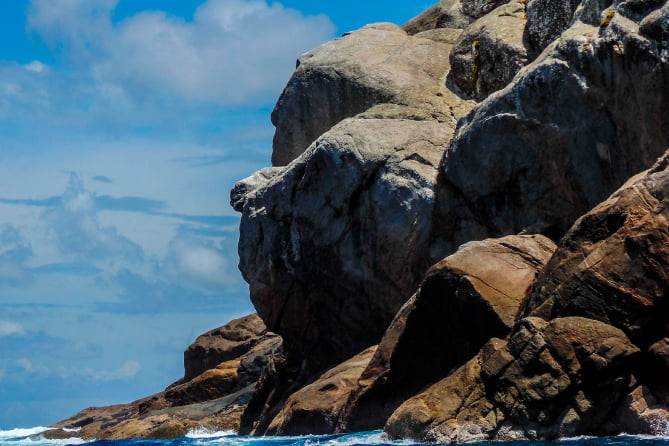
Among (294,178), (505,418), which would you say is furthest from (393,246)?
(505,418)

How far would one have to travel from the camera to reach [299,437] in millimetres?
27328

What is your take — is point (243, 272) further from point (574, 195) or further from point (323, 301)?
point (574, 195)

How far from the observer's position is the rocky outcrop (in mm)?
39562

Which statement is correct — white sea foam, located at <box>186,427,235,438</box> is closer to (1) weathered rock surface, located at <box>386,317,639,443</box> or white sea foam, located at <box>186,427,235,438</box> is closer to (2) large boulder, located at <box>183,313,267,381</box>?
(2) large boulder, located at <box>183,313,267,381</box>

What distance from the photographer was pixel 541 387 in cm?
1830

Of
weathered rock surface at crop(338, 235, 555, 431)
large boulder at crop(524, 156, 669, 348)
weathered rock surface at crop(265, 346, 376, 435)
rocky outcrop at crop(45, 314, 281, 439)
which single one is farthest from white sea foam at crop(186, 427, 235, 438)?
large boulder at crop(524, 156, 669, 348)

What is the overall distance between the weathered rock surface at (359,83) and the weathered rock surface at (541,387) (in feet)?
58.4

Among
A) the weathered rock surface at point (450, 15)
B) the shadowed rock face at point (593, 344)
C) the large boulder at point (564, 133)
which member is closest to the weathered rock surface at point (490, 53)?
the weathered rock surface at point (450, 15)

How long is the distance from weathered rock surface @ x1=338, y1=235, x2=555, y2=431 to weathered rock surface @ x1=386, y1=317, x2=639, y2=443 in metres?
1.20

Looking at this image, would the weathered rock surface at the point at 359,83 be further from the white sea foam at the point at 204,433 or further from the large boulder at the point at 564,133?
the white sea foam at the point at 204,433

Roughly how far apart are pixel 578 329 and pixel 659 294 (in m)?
1.66

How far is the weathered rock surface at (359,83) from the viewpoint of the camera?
37.7 m

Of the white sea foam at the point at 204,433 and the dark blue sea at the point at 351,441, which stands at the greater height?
the white sea foam at the point at 204,433

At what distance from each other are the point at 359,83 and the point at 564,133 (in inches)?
547
